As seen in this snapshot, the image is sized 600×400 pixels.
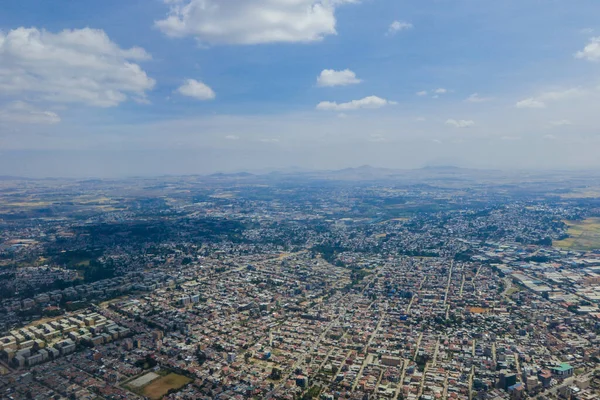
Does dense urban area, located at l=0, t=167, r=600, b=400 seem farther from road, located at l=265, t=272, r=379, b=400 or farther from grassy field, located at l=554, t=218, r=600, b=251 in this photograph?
grassy field, located at l=554, t=218, r=600, b=251

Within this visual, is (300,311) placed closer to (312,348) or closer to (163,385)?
(312,348)

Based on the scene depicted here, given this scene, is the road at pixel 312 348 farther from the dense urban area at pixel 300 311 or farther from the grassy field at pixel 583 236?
the grassy field at pixel 583 236

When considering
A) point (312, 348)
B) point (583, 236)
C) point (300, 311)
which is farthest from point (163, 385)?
point (583, 236)

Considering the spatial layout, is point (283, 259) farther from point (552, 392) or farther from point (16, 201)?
point (16, 201)

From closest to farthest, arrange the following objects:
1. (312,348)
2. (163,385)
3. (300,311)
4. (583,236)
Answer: (163,385) < (312,348) < (300,311) < (583,236)

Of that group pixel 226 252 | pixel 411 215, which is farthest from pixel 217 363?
pixel 411 215

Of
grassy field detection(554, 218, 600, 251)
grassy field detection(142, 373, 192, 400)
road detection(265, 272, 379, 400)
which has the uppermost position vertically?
grassy field detection(554, 218, 600, 251)

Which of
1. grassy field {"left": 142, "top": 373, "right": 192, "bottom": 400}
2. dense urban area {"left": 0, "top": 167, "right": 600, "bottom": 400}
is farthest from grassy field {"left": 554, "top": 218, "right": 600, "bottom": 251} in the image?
grassy field {"left": 142, "top": 373, "right": 192, "bottom": 400}
